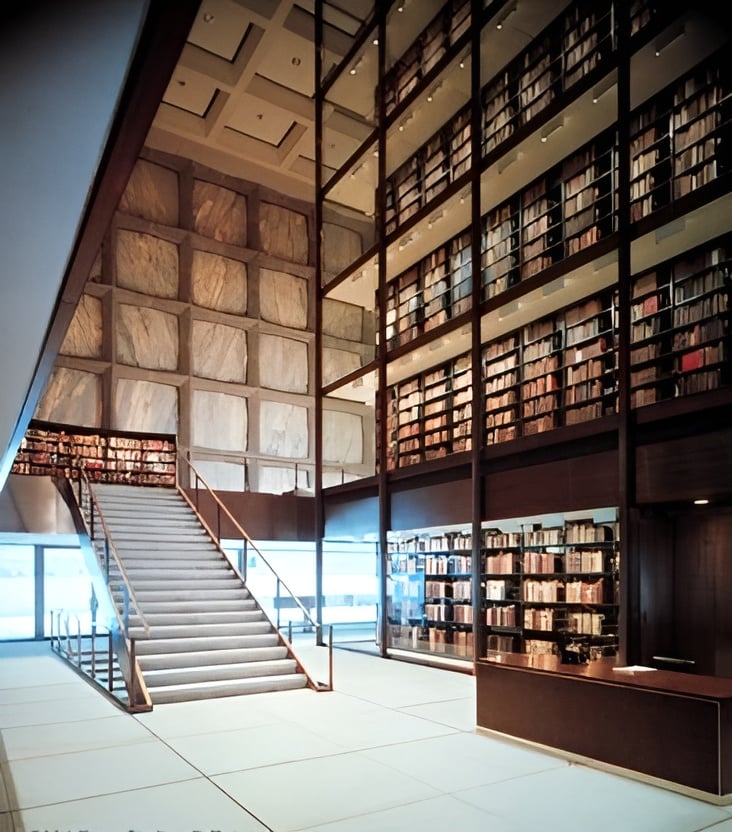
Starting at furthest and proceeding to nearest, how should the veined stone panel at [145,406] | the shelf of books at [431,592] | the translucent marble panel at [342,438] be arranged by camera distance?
1. the translucent marble panel at [342,438]
2. the veined stone panel at [145,406]
3. the shelf of books at [431,592]

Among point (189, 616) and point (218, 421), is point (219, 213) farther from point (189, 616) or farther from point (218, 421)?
point (189, 616)

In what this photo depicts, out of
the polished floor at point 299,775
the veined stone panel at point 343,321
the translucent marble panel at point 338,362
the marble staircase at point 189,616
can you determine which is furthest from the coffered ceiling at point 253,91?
the polished floor at point 299,775

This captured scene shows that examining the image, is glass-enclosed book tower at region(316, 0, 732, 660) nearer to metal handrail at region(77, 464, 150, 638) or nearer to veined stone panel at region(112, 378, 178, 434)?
metal handrail at region(77, 464, 150, 638)

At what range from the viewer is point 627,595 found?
21.6 ft

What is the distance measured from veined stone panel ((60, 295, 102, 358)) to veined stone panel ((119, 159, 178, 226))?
91.5 inches

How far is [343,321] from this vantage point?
19.1 metres

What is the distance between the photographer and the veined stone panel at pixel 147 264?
16.3 meters

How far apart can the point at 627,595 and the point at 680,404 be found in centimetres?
178

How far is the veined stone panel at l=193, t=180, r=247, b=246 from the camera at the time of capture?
17.4 metres

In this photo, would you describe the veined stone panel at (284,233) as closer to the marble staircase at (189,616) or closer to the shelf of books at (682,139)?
the marble staircase at (189,616)

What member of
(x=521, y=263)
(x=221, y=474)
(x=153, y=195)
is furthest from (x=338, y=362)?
(x=521, y=263)

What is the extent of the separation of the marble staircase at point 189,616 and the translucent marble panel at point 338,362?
7672mm

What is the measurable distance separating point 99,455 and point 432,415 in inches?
304

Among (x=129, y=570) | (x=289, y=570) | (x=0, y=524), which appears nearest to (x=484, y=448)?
(x=129, y=570)
